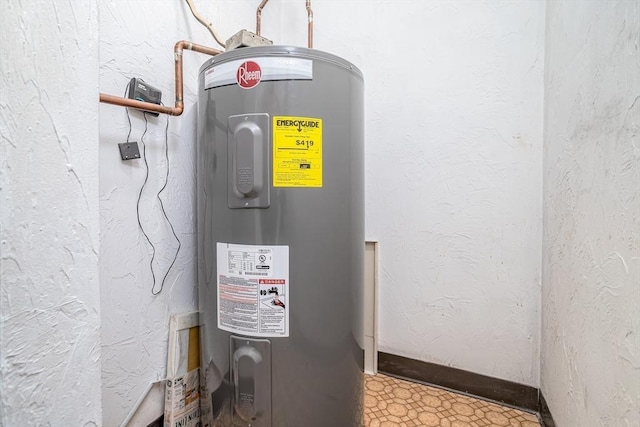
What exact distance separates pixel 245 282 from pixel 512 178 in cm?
106

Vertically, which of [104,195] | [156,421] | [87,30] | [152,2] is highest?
[152,2]

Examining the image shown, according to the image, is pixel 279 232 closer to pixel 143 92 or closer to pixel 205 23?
pixel 143 92

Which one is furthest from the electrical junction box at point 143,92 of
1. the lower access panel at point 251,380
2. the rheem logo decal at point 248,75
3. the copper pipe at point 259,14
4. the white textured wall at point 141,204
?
the lower access panel at point 251,380

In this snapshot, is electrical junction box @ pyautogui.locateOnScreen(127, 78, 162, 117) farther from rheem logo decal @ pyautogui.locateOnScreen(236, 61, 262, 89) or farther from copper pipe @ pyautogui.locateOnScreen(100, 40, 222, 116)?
rheem logo decal @ pyautogui.locateOnScreen(236, 61, 262, 89)

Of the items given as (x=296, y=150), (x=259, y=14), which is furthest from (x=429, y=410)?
(x=259, y=14)

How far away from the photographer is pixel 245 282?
0.87 meters

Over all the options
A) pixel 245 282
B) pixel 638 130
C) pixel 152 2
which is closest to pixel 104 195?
pixel 245 282

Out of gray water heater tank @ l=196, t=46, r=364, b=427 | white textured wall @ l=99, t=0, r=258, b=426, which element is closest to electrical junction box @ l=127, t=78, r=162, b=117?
white textured wall @ l=99, t=0, r=258, b=426

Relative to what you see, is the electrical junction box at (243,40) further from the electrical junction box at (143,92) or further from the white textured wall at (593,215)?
the white textured wall at (593,215)

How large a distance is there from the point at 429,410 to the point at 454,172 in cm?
93

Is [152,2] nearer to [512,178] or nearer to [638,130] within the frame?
[638,130]

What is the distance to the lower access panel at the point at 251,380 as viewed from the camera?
87cm

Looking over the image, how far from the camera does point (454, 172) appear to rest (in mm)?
1313

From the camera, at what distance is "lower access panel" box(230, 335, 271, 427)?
87cm
